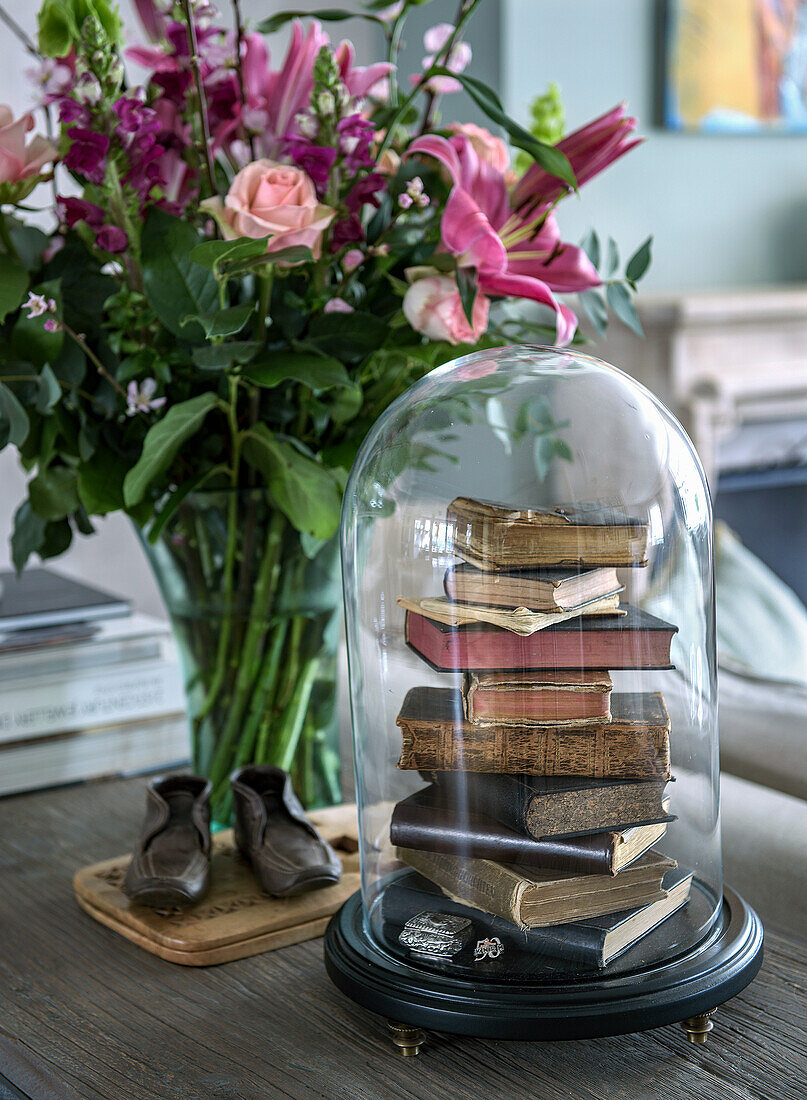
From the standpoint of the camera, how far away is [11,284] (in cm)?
74

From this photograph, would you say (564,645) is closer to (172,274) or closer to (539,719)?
(539,719)

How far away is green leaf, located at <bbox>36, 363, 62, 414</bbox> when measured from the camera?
73cm

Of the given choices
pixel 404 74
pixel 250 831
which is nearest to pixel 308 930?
pixel 250 831

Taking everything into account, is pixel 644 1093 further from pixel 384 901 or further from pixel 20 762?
pixel 20 762

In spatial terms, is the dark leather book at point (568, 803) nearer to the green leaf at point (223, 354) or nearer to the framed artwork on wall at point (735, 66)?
the green leaf at point (223, 354)

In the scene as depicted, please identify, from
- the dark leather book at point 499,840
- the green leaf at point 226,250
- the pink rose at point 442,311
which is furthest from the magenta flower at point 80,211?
the dark leather book at point 499,840

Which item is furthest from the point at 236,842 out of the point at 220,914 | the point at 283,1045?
the point at 283,1045

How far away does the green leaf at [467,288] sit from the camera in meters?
0.71

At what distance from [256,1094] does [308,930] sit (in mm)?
178

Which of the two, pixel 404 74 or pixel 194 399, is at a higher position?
pixel 404 74

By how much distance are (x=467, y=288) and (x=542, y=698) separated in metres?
0.28

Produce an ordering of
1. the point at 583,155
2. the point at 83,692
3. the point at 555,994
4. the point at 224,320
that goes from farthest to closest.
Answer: the point at 83,692 → the point at 583,155 → the point at 224,320 → the point at 555,994

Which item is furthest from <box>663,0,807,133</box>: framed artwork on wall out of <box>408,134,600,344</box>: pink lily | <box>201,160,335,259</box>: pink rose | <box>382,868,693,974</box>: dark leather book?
A: <box>382,868,693,974</box>: dark leather book

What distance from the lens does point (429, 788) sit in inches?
25.6
